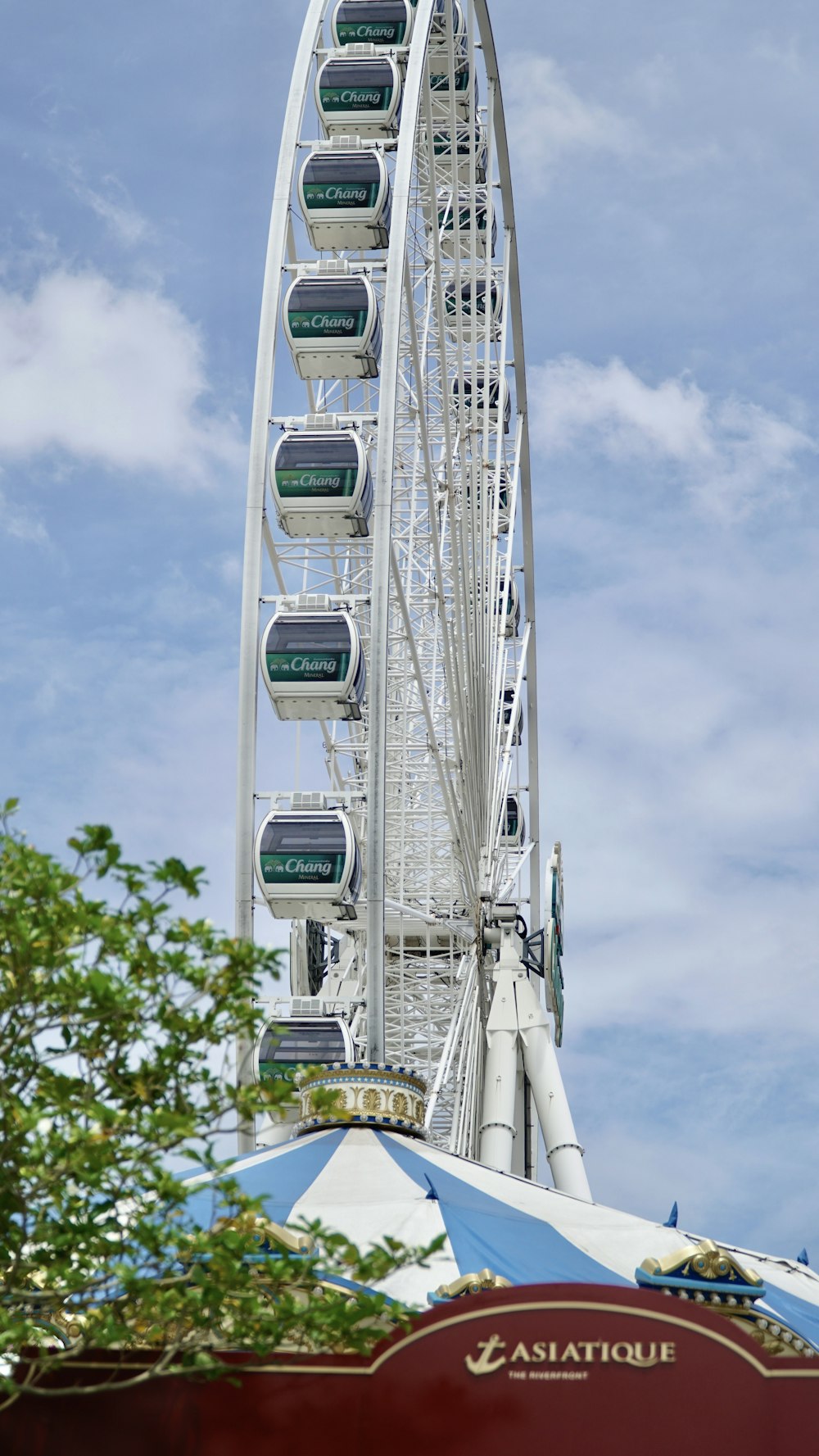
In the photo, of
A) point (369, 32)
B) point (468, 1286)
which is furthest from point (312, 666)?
point (468, 1286)

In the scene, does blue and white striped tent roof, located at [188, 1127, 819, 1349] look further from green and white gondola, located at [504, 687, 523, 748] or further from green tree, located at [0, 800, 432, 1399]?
green and white gondola, located at [504, 687, 523, 748]

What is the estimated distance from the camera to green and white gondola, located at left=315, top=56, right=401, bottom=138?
89.6ft

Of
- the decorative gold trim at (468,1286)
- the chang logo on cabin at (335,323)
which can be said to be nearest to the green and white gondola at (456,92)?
the chang logo on cabin at (335,323)

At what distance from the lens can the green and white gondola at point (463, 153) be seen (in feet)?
110

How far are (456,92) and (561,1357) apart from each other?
2652 cm

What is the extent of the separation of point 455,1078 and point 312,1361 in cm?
1682

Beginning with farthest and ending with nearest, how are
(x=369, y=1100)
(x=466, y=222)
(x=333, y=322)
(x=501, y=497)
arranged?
(x=501, y=497) → (x=466, y=222) → (x=333, y=322) → (x=369, y=1100)

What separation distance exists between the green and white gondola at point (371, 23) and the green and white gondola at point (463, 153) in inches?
184

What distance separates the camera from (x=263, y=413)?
957 inches

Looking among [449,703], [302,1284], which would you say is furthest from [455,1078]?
A: [302,1284]

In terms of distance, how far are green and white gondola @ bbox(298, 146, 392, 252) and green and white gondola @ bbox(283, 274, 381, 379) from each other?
1.19 metres

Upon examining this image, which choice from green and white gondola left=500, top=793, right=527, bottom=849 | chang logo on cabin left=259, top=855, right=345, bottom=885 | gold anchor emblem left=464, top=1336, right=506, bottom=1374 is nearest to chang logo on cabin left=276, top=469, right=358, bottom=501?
chang logo on cabin left=259, top=855, right=345, bottom=885

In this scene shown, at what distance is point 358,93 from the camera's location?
89.6 feet

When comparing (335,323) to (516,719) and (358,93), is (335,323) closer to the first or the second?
(358,93)
